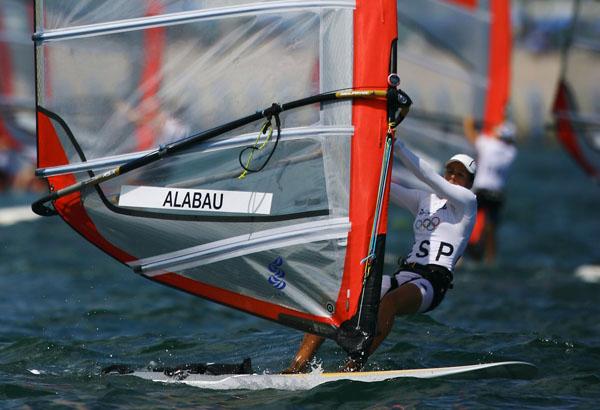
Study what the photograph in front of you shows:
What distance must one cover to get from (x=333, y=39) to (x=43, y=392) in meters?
2.10

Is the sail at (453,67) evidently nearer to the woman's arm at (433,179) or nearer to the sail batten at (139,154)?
the woman's arm at (433,179)

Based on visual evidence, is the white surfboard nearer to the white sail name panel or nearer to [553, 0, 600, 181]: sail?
the white sail name panel

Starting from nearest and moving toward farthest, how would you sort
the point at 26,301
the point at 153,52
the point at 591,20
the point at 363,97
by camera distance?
the point at 363,97, the point at 153,52, the point at 26,301, the point at 591,20

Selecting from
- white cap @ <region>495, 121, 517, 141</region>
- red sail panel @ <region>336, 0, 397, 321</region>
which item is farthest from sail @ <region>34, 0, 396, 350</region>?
white cap @ <region>495, 121, 517, 141</region>

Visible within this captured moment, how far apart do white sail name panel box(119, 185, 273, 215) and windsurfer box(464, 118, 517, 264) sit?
6378mm

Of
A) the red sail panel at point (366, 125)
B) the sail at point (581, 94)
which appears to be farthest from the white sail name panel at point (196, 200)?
the sail at point (581, 94)

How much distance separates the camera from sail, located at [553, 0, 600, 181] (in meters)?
12.9

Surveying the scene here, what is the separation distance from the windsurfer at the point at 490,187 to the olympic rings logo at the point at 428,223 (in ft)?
18.6

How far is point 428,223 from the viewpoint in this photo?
226 inches

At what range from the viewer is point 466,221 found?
572cm

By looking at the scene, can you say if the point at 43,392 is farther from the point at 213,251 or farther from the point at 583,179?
the point at 583,179

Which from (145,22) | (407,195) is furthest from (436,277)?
(145,22)

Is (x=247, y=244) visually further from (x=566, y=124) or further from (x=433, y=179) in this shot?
(x=566, y=124)

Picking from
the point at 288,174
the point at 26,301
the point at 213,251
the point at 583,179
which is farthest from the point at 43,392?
the point at 583,179
